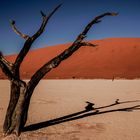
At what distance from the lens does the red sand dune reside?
187 ft

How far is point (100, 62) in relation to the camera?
70.6 m

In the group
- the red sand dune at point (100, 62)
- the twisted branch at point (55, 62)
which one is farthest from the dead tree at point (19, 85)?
the red sand dune at point (100, 62)

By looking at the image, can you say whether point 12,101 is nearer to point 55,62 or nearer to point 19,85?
point 19,85

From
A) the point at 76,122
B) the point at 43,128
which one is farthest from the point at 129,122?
the point at 43,128

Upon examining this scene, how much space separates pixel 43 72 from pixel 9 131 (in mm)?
2028

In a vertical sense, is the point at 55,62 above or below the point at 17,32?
below

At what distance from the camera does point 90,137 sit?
835 centimetres

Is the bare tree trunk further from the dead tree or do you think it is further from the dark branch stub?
the dark branch stub

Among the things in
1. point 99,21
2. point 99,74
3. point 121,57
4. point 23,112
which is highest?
point 121,57

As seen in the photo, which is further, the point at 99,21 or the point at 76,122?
the point at 76,122

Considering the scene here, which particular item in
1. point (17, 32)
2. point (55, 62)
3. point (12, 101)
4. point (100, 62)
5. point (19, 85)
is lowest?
point (12, 101)

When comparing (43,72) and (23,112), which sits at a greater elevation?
(43,72)

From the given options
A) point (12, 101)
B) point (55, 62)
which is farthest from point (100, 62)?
point (12, 101)

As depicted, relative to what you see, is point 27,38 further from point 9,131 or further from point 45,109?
point 45,109
